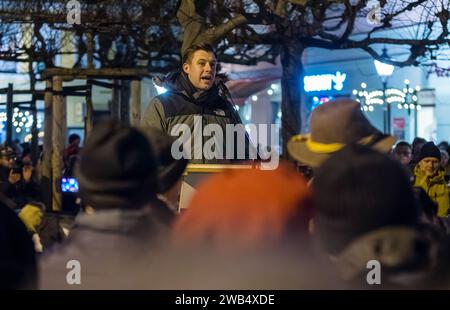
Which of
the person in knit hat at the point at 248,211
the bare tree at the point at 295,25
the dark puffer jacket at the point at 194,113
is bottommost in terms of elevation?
the person in knit hat at the point at 248,211

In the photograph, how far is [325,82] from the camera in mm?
26703

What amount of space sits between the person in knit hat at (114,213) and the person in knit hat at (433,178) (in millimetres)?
4419

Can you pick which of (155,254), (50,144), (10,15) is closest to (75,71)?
(50,144)

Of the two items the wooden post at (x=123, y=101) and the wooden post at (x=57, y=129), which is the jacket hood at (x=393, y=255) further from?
the wooden post at (x=123, y=101)

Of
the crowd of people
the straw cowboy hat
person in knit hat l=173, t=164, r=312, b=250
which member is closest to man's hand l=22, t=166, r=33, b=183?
the straw cowboy hat

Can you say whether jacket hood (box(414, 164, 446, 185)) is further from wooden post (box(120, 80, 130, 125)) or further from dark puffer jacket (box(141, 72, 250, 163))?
wooden post (box(120, 80, 130, 125))

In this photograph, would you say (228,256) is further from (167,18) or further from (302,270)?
(167,18)

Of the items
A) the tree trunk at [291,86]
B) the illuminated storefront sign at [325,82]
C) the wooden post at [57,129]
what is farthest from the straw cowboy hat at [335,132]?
the illuminated storefront sign at [325,82]

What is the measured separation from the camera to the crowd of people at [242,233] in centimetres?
263

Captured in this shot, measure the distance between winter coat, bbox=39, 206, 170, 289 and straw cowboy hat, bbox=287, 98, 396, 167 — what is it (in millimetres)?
954

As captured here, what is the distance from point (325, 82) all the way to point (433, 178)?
19.5m

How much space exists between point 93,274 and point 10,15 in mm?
12506

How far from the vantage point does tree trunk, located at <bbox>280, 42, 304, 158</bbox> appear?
14395 mm
